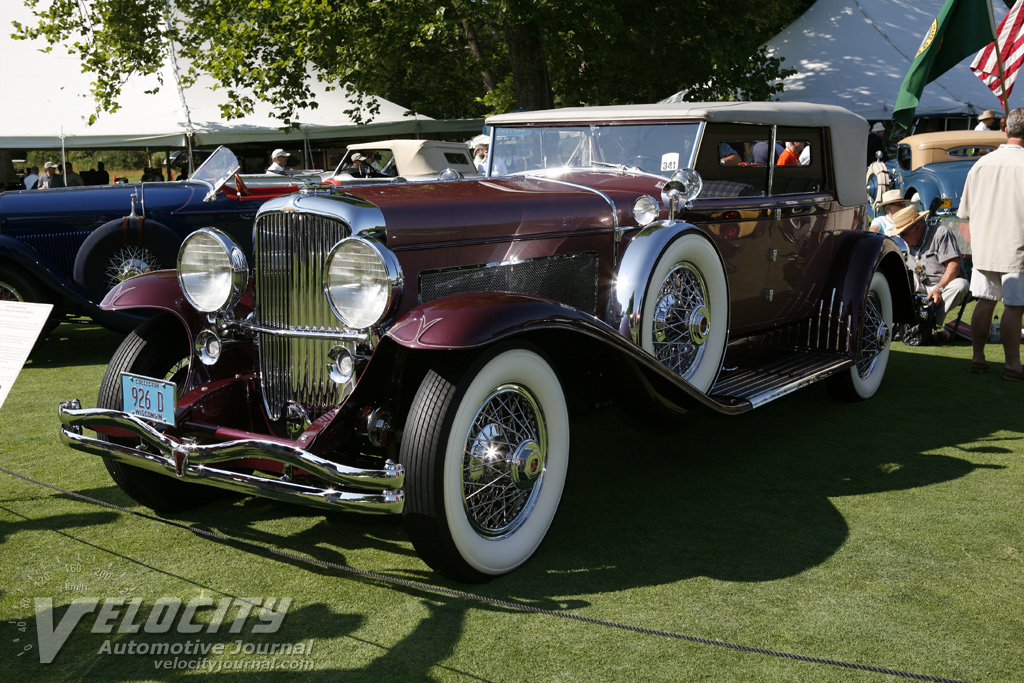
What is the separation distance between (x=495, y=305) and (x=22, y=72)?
15.3 meters

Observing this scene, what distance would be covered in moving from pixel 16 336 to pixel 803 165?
431cm

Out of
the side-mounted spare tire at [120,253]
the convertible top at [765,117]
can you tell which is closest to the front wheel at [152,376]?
the convertible top at [765,117]

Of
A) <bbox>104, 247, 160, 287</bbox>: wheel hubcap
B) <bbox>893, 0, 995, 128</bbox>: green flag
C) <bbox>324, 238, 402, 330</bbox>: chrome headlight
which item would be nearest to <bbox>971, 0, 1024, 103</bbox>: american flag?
<bbox>893, 0, 995, 128</bbox>: green flag

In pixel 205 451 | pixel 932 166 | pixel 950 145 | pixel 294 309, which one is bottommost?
pixel 205 451

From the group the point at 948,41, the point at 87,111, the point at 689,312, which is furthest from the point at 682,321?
the point at 87,111

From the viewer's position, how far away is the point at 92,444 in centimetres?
319

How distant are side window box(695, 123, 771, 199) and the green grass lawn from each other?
4.39 ft

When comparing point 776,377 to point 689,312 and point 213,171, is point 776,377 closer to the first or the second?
point 689,312

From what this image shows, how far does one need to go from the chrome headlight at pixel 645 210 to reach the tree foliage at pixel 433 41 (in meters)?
9.17

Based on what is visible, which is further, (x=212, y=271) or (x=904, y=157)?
(x=904, y=157)

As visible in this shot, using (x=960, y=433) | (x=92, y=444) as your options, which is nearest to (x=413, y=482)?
(x=92, y=444)

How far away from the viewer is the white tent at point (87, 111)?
1452 centimetres

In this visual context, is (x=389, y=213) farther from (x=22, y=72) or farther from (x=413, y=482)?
(x=22, y=72)

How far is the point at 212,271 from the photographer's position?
11.2ft
